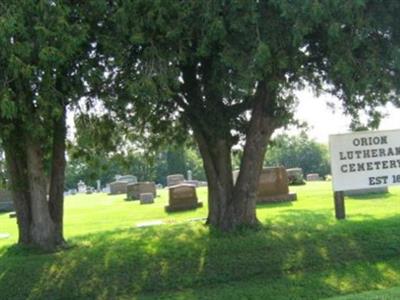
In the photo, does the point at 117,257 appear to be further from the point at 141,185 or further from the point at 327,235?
the point at 141,185

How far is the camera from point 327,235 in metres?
12.4

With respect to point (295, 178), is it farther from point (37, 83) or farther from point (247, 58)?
point (37, 83)

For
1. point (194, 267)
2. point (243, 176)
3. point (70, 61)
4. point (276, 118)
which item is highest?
point (70, 61)

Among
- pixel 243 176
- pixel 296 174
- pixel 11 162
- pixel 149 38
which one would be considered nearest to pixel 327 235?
pixel 243 176

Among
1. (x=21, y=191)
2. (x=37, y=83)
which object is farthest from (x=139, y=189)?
(x=37, y=83)

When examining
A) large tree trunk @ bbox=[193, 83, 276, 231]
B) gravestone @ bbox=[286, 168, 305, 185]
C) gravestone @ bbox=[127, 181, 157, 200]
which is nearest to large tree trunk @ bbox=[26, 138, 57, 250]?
large tree trunk @ bbox=[193, 83, 276, 231]

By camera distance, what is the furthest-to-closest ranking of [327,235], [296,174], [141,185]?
[296,174]
[141,185]
[327,235]

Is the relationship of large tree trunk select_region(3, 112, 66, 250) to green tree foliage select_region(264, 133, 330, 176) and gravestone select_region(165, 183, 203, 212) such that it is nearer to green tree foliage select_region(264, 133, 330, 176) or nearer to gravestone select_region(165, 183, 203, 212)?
gravestone select_region(165, 183, 203, 212)

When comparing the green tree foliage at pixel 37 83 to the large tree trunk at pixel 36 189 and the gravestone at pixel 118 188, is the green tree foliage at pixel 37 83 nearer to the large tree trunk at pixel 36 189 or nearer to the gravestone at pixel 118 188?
the large tree trunk at pixel 36 189

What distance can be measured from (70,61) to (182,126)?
208 inches

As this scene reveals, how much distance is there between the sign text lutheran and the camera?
525 inches

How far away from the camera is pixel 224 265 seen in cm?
1112

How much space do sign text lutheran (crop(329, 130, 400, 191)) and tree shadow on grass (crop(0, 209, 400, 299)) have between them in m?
0.98

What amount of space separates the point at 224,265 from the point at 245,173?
247cm
